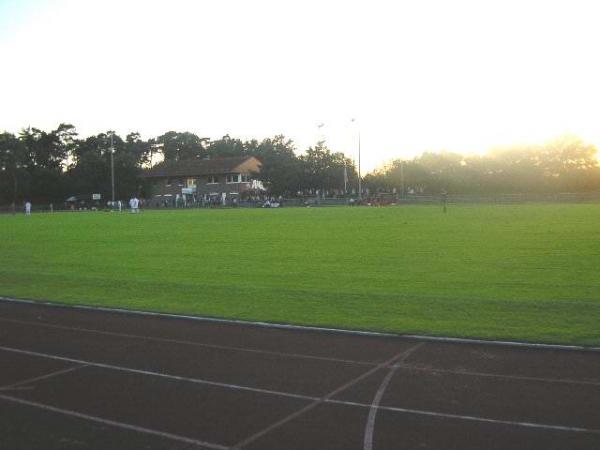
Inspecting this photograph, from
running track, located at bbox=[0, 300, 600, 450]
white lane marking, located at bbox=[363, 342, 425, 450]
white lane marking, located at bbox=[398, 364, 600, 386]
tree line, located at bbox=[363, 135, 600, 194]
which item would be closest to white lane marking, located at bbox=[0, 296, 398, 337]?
running track, located at bbox=[0, 300, 600, 450]

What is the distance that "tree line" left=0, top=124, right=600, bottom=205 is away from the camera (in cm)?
8350

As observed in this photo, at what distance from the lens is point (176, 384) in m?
8.02

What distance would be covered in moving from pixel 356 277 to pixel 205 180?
93.3 metres

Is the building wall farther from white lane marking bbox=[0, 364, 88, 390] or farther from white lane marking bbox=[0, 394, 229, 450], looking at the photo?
white lane marking bbox=[0, 394, 229, 450]

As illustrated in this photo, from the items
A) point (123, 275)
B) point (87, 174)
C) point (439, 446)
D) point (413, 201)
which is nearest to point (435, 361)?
point (439, 446)

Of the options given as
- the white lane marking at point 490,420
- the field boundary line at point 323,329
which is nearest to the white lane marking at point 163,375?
the white lane marking at point 490,420

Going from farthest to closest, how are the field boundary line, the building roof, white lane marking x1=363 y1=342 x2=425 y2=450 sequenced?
1. the building roof
2. the field boundary line
3. white lane marking x1=363 y1=342 x2=425 y2=450

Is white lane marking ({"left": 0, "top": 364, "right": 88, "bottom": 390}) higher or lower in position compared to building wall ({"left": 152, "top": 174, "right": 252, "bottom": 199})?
lower

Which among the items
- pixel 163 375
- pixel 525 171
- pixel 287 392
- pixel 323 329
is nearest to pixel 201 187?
pixel 525 171

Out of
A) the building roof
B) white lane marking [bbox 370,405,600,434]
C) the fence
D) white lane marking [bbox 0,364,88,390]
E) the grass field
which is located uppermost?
the building roof

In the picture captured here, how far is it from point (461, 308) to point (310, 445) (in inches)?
291

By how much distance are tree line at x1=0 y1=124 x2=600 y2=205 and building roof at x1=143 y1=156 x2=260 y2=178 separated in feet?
16.2

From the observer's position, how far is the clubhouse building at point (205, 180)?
10556cm

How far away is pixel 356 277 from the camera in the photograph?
16859 mm
